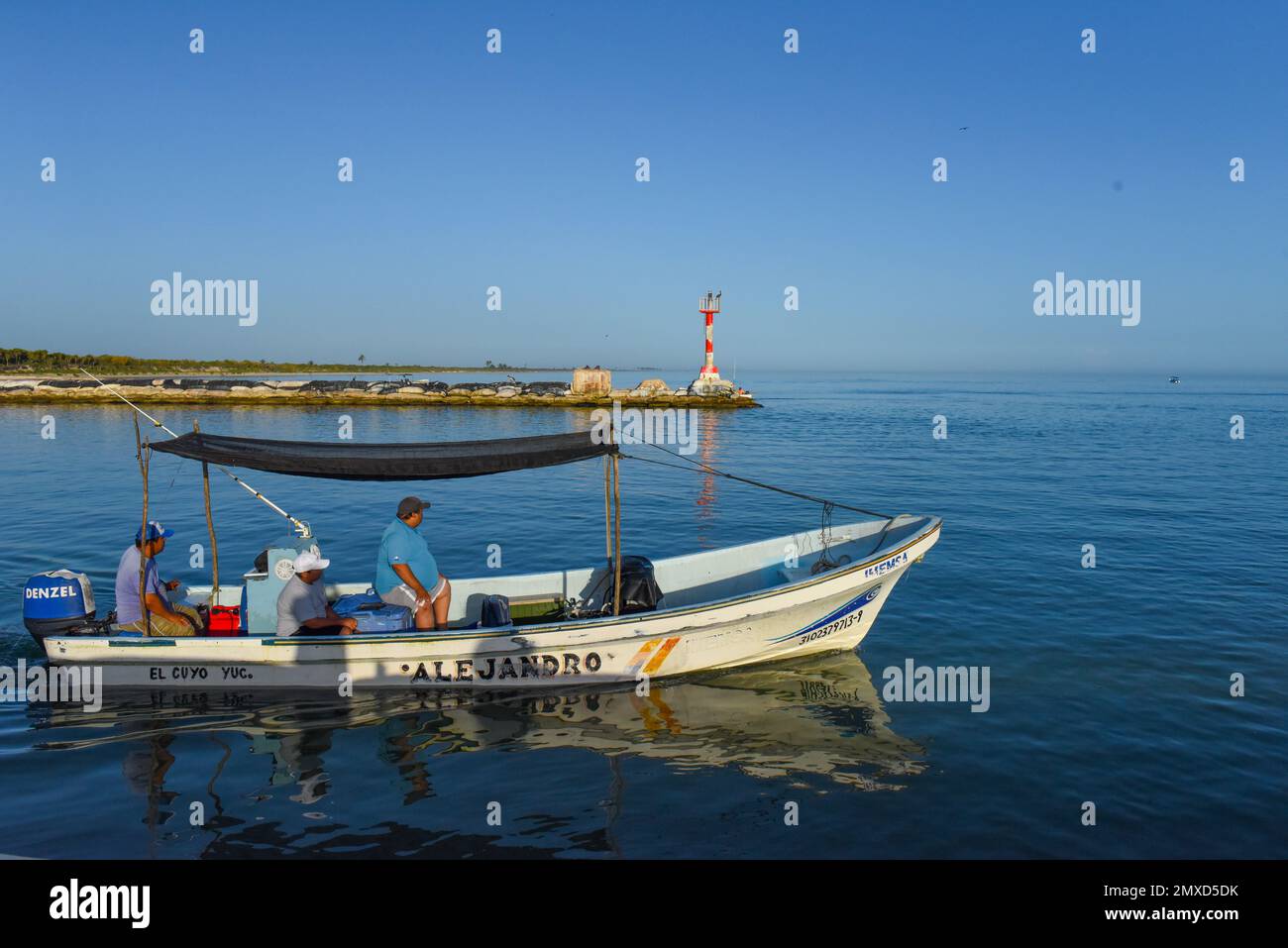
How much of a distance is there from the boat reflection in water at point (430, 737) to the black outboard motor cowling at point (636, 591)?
104 cm

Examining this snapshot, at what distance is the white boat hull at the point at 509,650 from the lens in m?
9.27

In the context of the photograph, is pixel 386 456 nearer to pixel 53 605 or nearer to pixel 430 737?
pixel 430 737

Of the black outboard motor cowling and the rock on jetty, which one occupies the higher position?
the rock on jetty

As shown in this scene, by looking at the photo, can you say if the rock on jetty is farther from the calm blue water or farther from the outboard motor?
the outboard motor

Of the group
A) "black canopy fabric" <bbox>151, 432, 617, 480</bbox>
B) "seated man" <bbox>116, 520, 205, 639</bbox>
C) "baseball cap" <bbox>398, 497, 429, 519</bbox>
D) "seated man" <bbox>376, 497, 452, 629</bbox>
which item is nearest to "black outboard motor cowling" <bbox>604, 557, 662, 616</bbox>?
"black canopy fabric" <bbox>151, 432, 617, 480</bbox>

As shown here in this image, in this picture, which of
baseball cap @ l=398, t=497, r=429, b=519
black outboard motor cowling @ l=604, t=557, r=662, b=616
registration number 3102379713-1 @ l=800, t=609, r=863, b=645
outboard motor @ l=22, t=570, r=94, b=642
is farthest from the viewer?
registration number 3102379713-1 @ l=800, t=609, r=863, b=645

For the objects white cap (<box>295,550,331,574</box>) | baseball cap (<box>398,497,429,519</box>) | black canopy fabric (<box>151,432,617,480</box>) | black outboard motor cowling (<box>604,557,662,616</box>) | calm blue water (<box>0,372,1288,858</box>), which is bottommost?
calm blue water (<box>0,372,1288,858</box>)

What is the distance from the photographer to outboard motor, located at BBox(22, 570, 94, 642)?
9.58 metres

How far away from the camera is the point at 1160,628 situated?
12383 mm

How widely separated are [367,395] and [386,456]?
5484cm

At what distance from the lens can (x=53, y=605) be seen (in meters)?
9.59

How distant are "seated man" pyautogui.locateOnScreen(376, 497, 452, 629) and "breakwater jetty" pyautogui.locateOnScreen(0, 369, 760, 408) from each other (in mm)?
48296

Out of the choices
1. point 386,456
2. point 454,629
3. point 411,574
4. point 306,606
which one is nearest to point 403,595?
point 411,574
